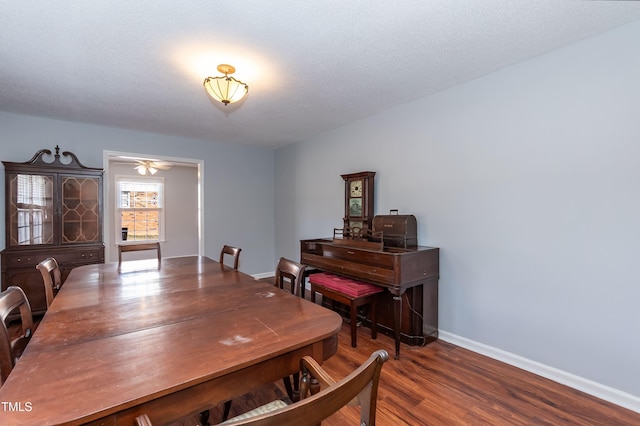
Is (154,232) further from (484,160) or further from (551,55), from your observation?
(551,55)

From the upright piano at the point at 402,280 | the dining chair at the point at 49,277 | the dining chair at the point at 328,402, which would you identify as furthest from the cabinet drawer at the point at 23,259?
the dining chair at the point at 328,402

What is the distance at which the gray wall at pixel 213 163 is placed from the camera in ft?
12.0

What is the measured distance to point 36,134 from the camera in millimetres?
3703

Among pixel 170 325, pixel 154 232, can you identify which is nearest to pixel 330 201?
pixel 170 325

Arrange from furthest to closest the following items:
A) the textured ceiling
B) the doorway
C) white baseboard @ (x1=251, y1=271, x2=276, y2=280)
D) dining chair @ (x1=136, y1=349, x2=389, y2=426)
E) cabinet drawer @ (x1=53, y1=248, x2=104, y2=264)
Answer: the doorway
white baseboard @ (x1=251, y1=271, x2=276, y2=280)
cabinet drawer @ (x1=53, y1=248, x2=104, y2=264)
the textured ceiling
dining chair @ (x1=136, y1=349, x2=389, y2=426)

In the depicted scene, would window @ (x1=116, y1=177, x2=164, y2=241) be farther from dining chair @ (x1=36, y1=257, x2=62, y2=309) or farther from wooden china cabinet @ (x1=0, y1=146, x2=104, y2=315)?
dining chair @ (x1=36, y1=257, x2=62, y2=309)

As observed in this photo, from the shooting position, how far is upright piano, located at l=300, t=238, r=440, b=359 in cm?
260

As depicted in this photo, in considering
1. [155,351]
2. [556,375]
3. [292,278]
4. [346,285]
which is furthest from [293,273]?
[556,375]

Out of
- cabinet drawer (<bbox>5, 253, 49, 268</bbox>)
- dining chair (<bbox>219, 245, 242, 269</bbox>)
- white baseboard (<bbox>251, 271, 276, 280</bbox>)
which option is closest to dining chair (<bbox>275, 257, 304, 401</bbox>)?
dining chair (<bbox>219, 245, 242, 269</bbox>)

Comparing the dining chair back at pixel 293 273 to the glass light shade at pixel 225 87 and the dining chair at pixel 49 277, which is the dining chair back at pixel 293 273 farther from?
the dining chair at pixel 49 277

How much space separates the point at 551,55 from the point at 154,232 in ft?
22.9

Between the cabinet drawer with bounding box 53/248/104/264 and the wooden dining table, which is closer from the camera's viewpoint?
the wooden dining table

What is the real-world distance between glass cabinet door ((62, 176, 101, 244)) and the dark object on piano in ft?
11.7

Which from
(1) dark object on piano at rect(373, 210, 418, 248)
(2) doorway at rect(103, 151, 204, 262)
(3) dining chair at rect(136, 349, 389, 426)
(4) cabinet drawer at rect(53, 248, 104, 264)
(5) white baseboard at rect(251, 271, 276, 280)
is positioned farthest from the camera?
(2) doorway at rect(103, 151, 204, 262)
